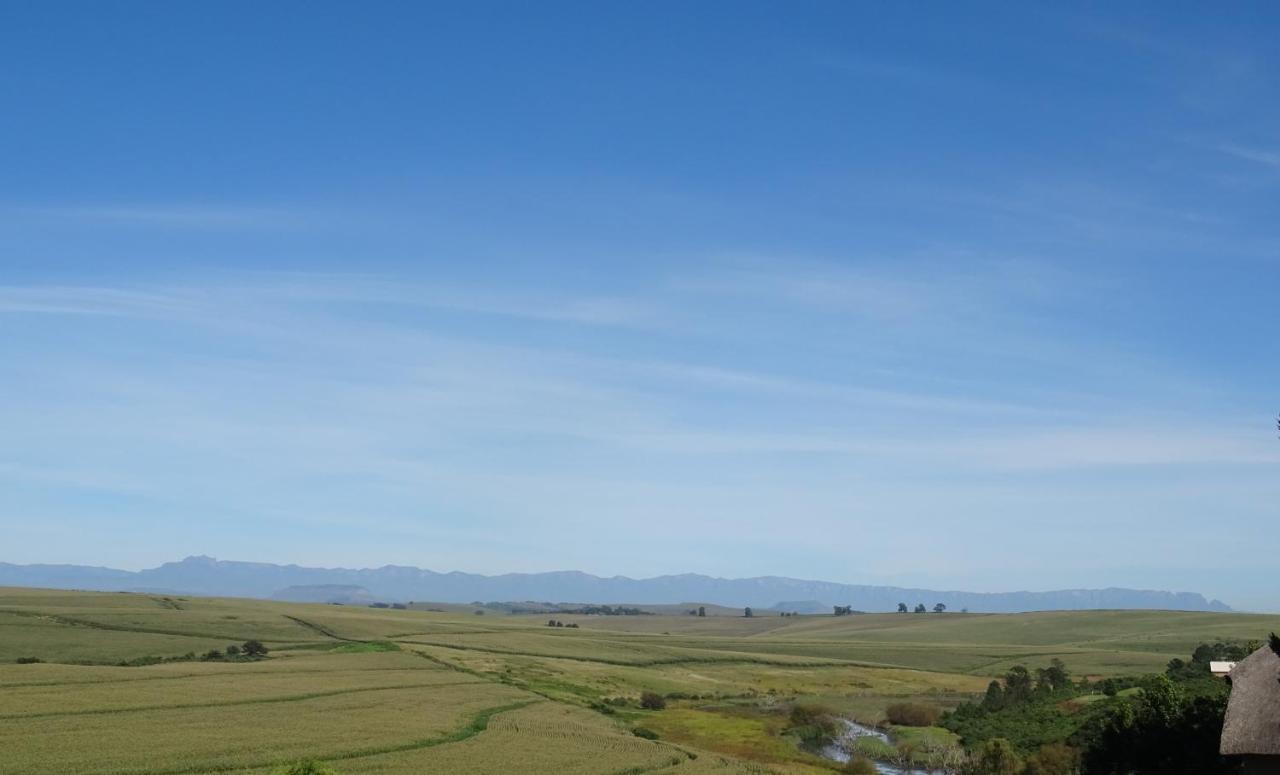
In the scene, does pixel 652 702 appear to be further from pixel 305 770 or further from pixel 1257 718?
pixel 1257 718

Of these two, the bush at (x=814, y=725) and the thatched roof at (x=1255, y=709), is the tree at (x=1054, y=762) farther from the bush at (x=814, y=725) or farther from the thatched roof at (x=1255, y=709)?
the thatched roof at (x=1255, y=709)

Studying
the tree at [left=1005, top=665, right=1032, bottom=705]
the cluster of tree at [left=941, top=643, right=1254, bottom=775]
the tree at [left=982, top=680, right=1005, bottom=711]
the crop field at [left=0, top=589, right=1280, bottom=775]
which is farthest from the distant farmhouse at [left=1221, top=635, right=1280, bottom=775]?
the tree at [left=1005, top=665, right=1032, bottom=705]

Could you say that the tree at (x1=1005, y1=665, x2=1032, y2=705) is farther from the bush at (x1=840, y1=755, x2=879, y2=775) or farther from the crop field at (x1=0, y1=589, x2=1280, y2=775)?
the bush at (x1=840, y1=755, x2=879, y2=775)

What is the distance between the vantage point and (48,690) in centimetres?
6356

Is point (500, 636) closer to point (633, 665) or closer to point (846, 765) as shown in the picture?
point (633, 665)

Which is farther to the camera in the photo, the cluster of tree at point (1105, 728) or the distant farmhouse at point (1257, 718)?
the cluster of tree at point (1105, 728)

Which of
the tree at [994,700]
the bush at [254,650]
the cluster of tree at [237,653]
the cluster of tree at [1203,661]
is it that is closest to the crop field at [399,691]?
the cluster of tree at [237,653]

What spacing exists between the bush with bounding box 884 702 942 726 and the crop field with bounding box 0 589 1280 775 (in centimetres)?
306

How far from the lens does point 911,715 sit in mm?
88312

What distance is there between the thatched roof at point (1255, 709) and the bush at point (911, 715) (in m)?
53.7

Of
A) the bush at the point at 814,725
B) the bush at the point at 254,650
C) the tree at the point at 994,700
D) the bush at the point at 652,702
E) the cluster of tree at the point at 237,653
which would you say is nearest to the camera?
the bush at the point at 814,725

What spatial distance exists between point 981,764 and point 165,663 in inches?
2691

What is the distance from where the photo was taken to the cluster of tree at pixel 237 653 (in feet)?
325

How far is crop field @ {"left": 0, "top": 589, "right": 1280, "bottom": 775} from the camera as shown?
163 ft
